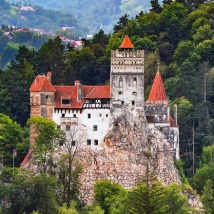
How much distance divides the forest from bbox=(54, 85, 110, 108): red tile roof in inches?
98.9

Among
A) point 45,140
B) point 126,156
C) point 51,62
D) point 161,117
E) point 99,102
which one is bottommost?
point 126,156

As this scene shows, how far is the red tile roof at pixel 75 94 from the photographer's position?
97.2m

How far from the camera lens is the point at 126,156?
9762cm

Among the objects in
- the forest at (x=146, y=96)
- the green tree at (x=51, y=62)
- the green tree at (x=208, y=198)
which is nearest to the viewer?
the forest at (x=146, y=96)

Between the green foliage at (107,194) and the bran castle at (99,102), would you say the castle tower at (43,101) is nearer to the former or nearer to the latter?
the bran castle at (99,102)

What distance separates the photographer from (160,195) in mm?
88500

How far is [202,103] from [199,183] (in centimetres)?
1209

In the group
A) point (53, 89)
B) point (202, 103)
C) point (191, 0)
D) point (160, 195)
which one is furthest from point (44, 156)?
point (191, 0)

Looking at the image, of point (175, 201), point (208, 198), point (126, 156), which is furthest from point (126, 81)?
point (208, 198)

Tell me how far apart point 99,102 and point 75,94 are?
2001 mm

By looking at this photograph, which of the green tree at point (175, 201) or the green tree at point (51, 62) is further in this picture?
the green tree at point (51, 62)

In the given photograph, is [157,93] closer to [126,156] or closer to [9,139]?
[126,156]

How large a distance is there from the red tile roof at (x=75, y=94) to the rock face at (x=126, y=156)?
2313mm

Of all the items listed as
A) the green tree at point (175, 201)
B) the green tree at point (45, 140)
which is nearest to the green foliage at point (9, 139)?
the green tree at point (45, 140)
